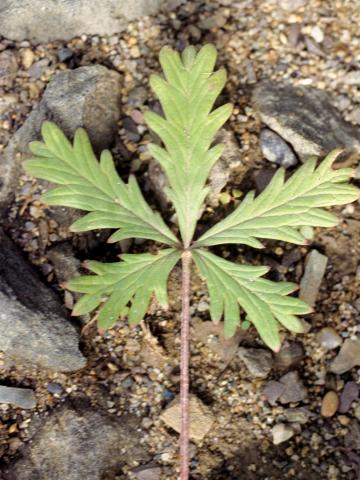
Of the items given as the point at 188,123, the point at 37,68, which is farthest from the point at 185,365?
the point at 37,68

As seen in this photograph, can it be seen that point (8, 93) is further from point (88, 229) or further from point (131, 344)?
point (131, 344)

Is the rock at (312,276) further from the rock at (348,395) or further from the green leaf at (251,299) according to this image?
the rock at (348,395)

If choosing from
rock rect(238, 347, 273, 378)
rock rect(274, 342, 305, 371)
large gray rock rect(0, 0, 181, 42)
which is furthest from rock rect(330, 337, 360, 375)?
large gray rock rect(0, 0, 181, 42)

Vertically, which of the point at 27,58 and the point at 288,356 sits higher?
the point at 27,58

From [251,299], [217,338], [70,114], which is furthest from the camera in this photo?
[70,114]

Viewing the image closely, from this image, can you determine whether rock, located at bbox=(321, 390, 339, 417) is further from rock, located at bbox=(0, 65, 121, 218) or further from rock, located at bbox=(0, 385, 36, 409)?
rock, located at bbox=(0, 65, 121, 218)

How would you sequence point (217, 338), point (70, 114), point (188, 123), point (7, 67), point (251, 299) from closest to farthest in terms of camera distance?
1. point (251, 299)
2. point (188, 123)
3. point (217, 338)
4. point (70, 114)
5. point (7, 67)

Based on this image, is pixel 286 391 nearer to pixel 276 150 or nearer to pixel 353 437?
pixel 353 437
